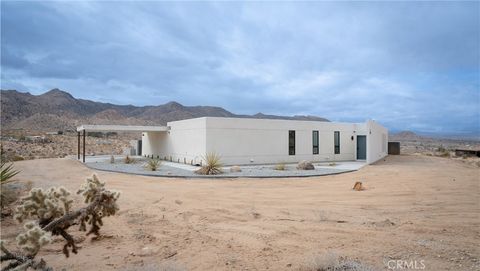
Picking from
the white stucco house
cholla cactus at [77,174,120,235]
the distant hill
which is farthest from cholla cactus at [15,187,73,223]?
the distant hill

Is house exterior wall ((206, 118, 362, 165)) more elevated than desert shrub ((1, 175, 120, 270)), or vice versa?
house exterior wall ((206, 118, 362, 165))

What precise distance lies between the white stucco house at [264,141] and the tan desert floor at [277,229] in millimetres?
9353

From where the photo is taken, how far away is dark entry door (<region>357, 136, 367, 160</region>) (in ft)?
87.6

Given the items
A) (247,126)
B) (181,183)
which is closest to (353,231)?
(181,183)

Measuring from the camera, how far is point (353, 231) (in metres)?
6.23

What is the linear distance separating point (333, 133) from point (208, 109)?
264ft

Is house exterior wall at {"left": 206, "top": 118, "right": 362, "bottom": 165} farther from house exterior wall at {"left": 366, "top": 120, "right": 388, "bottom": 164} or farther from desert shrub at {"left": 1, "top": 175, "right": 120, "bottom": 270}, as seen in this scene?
desert shrub at {"left": 1, "top": 175, "right": 120, "bottom": 270}

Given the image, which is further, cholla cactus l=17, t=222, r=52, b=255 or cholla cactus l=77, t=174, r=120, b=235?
cholla cactus l=77, t=174, r=120, b=235

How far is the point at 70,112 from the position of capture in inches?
3014

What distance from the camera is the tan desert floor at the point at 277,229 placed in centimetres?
490

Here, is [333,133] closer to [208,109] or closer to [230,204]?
[230,204]

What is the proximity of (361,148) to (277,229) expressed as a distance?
22369 millimetres

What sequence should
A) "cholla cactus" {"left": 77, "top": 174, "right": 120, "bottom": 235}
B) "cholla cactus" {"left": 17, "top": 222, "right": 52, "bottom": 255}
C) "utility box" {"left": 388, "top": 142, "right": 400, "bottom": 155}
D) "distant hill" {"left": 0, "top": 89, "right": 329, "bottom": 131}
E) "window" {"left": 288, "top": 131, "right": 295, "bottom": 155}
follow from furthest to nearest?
"distant hill" {"left": 0, "top": 89, "right": 329, "bottom": 131} < "utility box" {"left": 388, "top": 142, "right": 400, "bottom": 155} < "window" {"left": 288, "top": 131, "right": 295, "bottom": 155} < "cholla cactus" {"left": 77, "top": 174, "right": 120, "bottom": 235} < "cholla cactus" {"left": 17, "top": 222, "right": 52, "bottom": 255}

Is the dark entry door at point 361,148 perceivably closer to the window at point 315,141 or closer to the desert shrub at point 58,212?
the window at point 315,141
